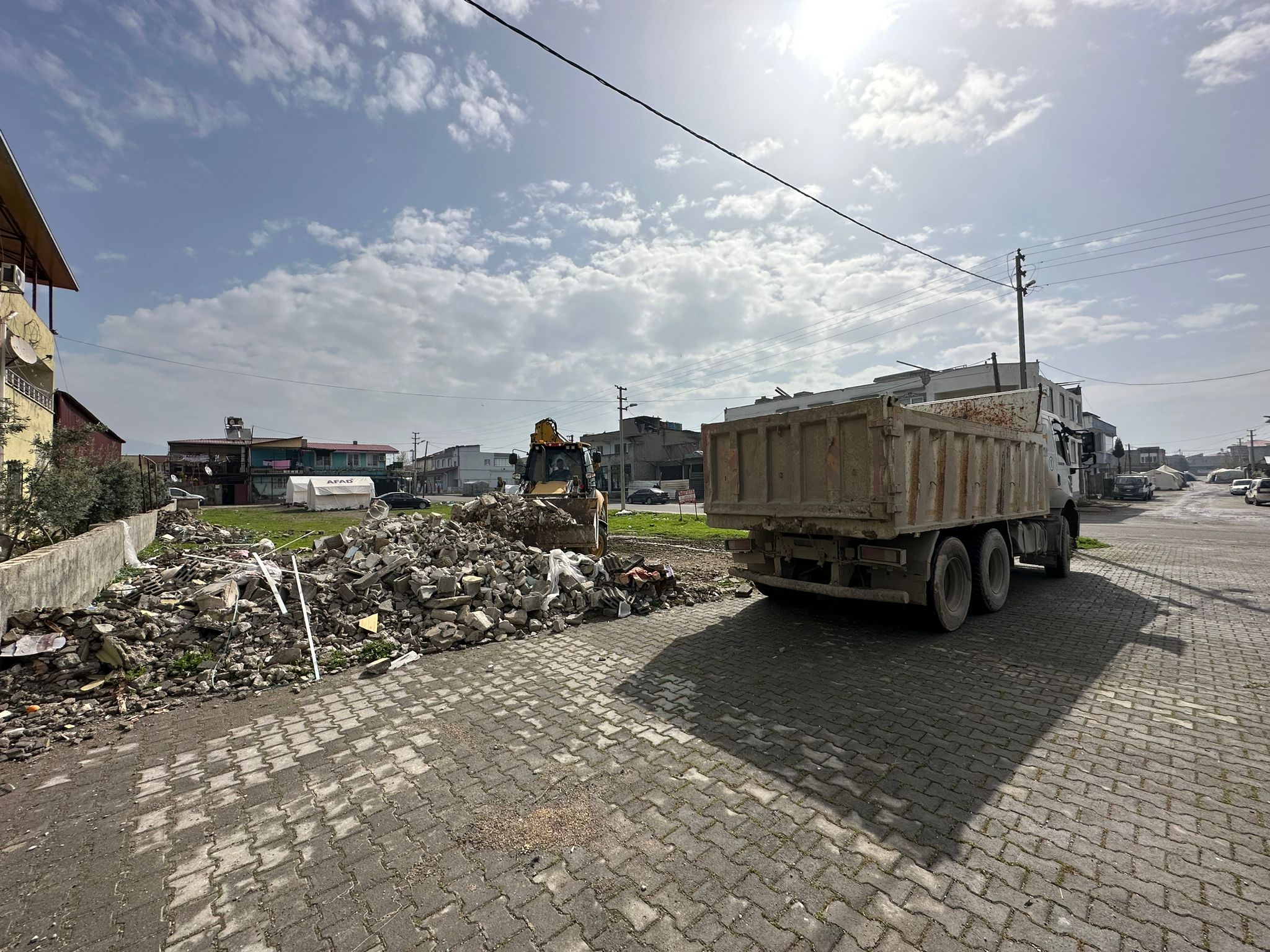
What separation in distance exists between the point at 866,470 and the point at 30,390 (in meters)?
15.6

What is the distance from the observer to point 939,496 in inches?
227

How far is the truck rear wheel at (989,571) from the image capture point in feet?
21.9

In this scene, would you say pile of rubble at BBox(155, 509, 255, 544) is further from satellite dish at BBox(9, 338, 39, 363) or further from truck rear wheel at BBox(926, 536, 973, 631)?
truck rear wheel at BBox(926, 536, 973, 631)

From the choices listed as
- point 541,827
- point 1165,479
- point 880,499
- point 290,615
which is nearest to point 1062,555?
point 880,499

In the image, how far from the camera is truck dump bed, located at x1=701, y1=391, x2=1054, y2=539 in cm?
509

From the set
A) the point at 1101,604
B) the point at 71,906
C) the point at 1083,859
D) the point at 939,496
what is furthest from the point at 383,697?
the point at 1101,604

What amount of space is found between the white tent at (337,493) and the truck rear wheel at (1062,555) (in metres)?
32.0

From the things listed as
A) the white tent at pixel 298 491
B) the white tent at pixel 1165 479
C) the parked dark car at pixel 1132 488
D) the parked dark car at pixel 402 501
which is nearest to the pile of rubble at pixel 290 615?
the white tent at pixel 298 491

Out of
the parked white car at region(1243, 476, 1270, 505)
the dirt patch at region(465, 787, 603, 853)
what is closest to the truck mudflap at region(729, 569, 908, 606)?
the dirt patch at region(465, 787, 603, 853)

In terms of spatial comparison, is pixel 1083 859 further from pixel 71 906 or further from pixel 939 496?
pixel 71 906

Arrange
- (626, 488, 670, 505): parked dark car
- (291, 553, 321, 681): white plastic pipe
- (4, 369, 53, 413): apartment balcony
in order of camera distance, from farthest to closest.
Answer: (626, 488, 670, 505): parked dark car → (4, 369, 53, 413): apartment balcony → (291, 553, 321, 681): white plastic pipe

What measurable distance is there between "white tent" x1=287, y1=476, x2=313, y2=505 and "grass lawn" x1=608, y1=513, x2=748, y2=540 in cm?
2063

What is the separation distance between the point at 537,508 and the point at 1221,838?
8987 millimetres

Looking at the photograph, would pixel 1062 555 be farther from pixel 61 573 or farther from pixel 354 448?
pixel 354 448
